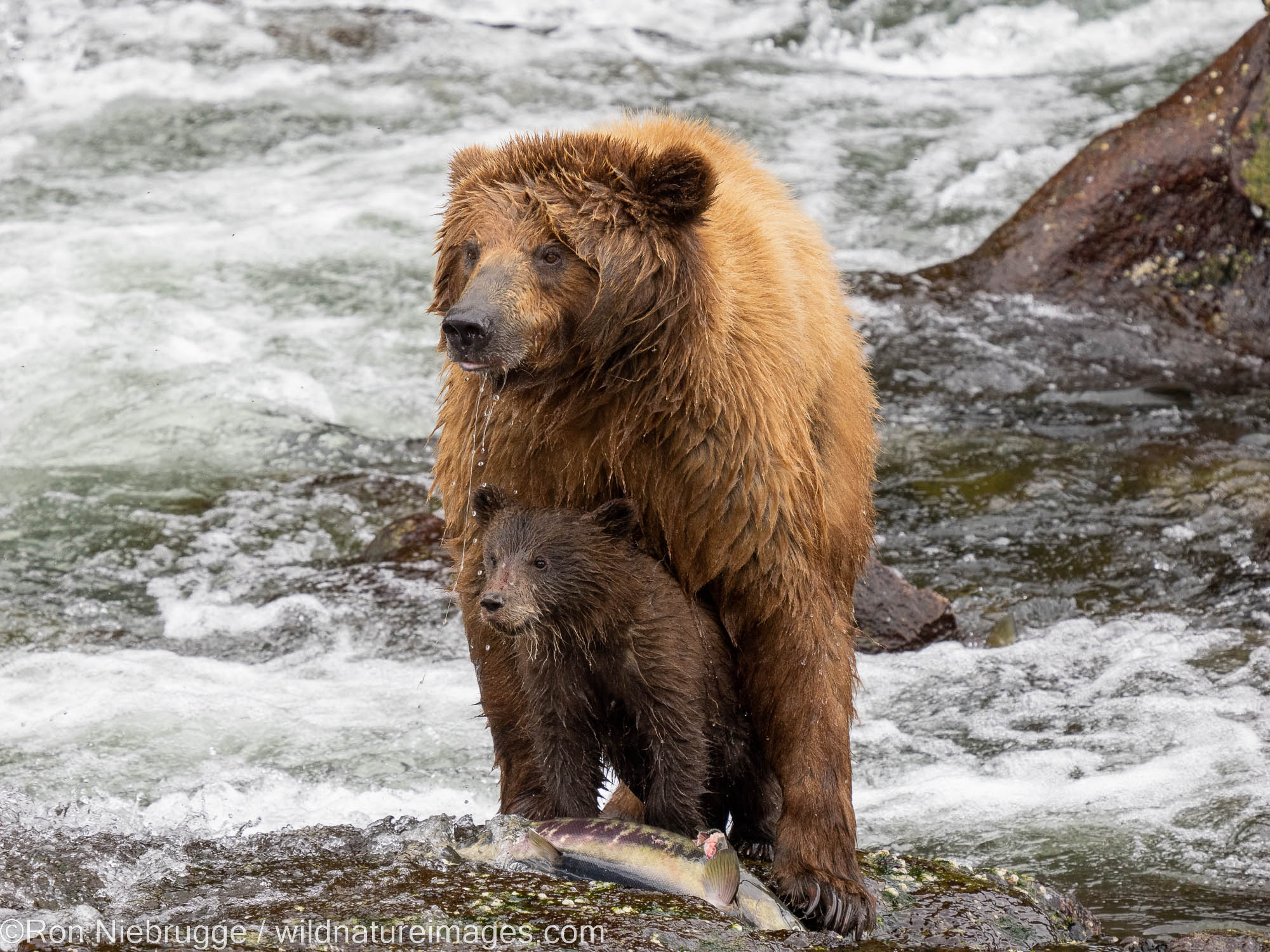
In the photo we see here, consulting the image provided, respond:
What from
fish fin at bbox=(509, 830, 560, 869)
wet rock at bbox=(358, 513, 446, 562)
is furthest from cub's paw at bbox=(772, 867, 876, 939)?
wet rock at bbox=(358, 513, 446, 562)

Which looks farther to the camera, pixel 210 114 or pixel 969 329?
pixel 210 114

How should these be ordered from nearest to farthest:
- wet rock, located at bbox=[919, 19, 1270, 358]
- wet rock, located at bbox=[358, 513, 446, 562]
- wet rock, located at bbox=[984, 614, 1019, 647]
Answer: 1. wet rock, located at bbox=[984, 614, 1019, 647]
2. wet rock, located at bbox=[358, 513, 446, 562]
3. wet rock, located at bbox=[919, 19, 1270, 358]

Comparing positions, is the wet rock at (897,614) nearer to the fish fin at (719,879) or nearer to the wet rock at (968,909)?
the wet rock at (968,909)

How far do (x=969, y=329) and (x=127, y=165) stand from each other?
784 centimetres

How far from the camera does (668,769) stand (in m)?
4.93

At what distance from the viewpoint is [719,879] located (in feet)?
15.0

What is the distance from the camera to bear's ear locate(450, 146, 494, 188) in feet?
15.9

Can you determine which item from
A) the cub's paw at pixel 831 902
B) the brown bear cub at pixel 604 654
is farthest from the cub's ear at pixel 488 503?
the cub's paw at pixel 831 902

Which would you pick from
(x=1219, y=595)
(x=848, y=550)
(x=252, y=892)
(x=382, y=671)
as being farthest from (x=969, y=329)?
(x=252, y=892)

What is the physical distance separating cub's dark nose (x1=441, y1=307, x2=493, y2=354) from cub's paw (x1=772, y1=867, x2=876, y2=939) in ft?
6.29

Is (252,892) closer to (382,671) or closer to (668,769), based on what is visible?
(668,769)

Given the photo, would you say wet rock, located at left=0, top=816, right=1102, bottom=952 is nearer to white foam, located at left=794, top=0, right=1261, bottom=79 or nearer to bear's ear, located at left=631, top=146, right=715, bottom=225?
bear's ear, located at left=631, top=146, right=715, bottom=225

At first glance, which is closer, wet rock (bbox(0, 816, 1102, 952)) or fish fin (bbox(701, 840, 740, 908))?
wet rock (bbox(0, 816, 1102, 952))

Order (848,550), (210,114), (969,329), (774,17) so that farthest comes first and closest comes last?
(774,17), (210,114), (969,329), (848,550)
